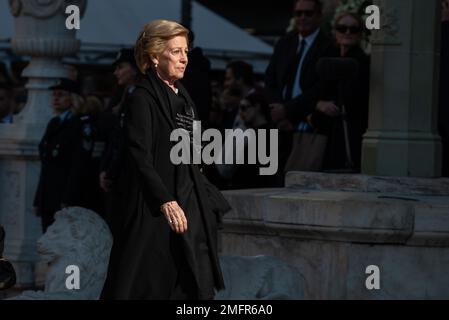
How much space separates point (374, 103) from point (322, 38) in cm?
208

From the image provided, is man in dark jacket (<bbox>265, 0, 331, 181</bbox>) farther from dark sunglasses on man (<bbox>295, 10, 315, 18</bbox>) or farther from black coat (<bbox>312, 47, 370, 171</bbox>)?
black coat (<bbox>312, 47, 370, 171</bbox>)

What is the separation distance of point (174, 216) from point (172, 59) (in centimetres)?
86

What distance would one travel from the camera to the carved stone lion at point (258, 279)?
8.29 meters

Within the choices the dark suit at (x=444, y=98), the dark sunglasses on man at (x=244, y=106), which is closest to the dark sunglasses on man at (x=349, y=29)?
the dark suit at (x=444, y=98)

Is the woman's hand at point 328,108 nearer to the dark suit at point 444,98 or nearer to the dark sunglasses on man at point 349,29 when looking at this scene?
the dark sunglasses on man at point 349,29

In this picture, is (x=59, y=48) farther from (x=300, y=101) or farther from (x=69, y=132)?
(x=300, y=101)

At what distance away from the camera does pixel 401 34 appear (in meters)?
9.30

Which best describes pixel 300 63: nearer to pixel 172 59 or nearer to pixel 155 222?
pixel 172 59

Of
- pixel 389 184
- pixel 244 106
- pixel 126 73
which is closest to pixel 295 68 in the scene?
pixel 244 106

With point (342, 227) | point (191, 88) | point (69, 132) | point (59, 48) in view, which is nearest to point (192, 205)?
point (342, 227)

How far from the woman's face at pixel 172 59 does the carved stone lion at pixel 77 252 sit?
4.23 ft

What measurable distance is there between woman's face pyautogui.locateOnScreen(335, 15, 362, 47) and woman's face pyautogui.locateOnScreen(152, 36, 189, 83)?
2976mm

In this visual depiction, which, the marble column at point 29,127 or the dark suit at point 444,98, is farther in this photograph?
the marble column at point 29,127

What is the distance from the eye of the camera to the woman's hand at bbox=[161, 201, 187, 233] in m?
7.32
